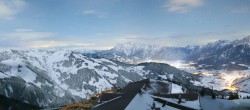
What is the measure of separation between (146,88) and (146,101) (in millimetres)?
25642

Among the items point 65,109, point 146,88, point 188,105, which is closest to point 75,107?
point 65,109

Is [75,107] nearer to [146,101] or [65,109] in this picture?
[65,109]

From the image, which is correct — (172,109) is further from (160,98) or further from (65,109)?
(65,109)

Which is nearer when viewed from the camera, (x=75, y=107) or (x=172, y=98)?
(x=172, y=98)

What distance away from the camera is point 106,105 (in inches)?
3848

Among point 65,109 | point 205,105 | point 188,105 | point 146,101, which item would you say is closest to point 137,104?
point 146,101

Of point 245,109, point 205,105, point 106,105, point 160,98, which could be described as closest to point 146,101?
point 160,98

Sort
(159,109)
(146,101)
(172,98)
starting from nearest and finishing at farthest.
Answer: (159,109)
(146,101)
(172,98)

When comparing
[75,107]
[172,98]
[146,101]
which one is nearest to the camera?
[146,101]

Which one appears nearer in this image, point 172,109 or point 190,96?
point 172,109

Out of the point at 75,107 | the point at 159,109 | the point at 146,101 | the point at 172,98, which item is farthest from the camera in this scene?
the point at 75,107

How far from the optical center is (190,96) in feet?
351

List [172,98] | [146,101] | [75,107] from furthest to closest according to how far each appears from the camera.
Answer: [75,107], [172,98], [146,101]

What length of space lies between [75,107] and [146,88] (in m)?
26.3
